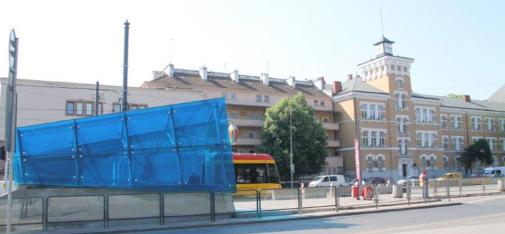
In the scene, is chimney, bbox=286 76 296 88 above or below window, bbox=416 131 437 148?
above

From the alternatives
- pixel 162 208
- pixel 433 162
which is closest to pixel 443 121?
pixel 433 162

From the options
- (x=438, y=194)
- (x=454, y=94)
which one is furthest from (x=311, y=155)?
(x=454, y=94)

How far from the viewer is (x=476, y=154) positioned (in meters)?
77.5

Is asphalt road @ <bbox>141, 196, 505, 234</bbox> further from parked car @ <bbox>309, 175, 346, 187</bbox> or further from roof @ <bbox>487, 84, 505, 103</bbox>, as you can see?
roof @ <bbox>487, 84, 505, 103</bbox>

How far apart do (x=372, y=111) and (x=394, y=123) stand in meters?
4.08

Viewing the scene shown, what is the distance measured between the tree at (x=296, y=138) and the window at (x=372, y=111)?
11.1m

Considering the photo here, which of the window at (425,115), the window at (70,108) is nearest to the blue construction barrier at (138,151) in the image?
the window at (70,108)

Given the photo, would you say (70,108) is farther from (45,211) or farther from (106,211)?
(45,211)

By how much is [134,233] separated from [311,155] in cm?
4389

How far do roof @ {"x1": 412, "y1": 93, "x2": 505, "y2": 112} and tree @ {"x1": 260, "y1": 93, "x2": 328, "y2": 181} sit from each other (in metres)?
23.6

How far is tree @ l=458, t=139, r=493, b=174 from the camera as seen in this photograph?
77.2 m

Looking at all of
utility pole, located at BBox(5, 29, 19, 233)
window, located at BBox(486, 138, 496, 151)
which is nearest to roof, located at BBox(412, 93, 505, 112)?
window, located at BBox(486, 138, 496, 151)

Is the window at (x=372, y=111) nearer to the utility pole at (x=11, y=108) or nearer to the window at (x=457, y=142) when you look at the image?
the window at (x=457, y=142)

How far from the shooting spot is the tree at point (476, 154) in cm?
7725
